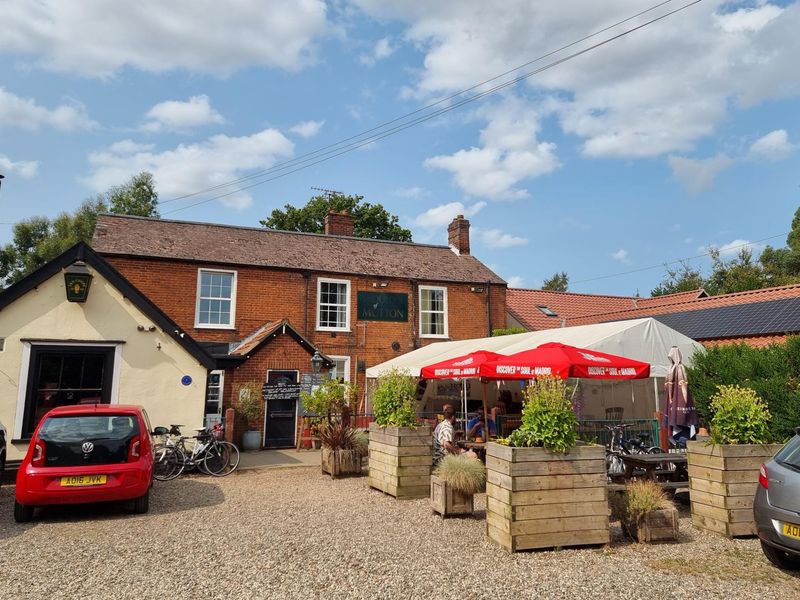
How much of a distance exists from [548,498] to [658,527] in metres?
1.49

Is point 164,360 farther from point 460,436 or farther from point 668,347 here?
point 668,347

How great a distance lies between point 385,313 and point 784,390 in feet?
45.1

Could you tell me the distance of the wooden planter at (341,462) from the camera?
1125 cm

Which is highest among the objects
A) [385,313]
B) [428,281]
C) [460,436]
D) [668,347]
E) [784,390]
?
[428,281]

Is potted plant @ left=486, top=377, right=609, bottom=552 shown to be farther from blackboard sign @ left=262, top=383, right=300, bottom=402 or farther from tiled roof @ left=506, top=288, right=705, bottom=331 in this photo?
tiled roof @ left=506, top=288, right=705, bottom=331

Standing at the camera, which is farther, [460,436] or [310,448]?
[310,448]

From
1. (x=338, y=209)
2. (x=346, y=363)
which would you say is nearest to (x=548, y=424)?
(x=346, y=363)

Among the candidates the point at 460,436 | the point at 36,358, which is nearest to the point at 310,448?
the point at 460,436

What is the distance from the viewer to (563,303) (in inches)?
1156

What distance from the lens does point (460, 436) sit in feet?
41.2

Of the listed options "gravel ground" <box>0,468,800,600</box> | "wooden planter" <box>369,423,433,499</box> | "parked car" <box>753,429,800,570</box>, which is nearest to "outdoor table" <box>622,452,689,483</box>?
"gravel ground" <box>0,468,800,600</box>

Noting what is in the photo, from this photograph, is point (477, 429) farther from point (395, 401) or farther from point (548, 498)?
point (548, 498)

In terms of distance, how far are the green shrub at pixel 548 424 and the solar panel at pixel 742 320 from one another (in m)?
12.6

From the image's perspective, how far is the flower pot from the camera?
613 inches
